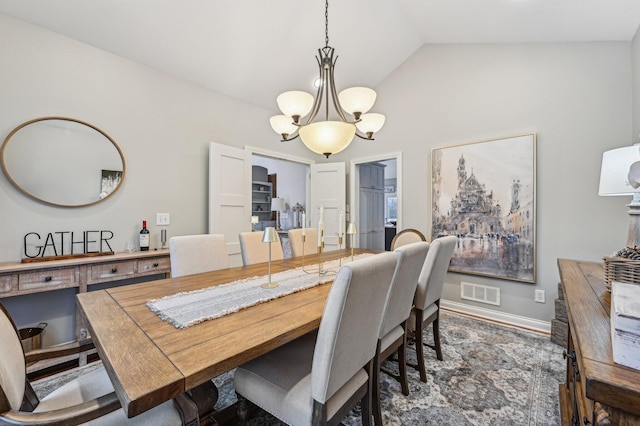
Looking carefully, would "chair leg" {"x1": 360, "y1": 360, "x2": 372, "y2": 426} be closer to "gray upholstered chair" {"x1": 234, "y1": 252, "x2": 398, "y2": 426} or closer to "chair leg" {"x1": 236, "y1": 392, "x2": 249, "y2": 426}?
"gray upholstered chair" {"x1": 234, "y1": 252, "x2": 398, "y2": 426}

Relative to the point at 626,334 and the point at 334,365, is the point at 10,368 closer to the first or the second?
the point at 334,365

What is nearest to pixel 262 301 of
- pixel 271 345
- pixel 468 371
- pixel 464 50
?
pixel 271 345

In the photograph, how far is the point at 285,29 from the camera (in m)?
2.91

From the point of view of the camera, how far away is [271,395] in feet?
3.71

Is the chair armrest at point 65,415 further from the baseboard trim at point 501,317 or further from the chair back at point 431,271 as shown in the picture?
the baseboard trim at point 501,317

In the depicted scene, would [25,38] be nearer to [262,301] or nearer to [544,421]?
[262,301]

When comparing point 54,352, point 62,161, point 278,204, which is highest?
point 62,161

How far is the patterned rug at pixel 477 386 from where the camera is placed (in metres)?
1.61

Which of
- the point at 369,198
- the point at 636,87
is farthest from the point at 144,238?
the point at 636,87

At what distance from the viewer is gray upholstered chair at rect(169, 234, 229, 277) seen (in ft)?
6.66

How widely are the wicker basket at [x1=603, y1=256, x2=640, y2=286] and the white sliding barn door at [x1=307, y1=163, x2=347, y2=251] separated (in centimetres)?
316

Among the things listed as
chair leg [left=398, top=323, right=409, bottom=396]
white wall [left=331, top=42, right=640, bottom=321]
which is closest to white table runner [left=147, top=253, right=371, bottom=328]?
chair leg [left=398, top=323, right=409, bottom=396]

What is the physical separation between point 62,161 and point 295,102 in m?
2.13

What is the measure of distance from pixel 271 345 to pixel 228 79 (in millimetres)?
3215
